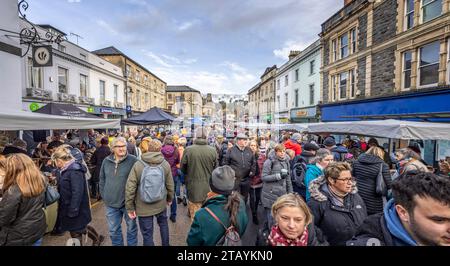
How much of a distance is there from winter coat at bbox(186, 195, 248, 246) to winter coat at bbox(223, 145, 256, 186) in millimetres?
2422

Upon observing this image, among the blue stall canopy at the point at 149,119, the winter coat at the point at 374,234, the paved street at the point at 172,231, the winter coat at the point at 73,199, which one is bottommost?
the paved street at the point at 172,231

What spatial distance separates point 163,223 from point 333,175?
2456 mm

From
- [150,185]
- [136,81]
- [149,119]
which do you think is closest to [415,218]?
[150,185]

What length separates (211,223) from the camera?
5.30 ft

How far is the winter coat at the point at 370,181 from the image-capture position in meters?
2.87

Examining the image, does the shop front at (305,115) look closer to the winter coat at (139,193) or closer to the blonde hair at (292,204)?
the winter coat at (139,193)

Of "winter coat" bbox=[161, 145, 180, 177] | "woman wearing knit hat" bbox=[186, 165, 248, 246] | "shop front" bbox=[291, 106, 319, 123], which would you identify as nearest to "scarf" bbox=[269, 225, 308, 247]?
"woman wearing knit hat" bbox=[186, 165, 248, 246]

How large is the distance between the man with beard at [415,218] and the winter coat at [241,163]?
9.51 ft

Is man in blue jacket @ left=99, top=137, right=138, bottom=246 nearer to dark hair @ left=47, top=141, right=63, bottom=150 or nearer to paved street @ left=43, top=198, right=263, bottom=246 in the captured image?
paved street @ left=43, top=198, right=263, bottom=246

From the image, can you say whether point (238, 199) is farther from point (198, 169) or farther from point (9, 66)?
point (9, 66)

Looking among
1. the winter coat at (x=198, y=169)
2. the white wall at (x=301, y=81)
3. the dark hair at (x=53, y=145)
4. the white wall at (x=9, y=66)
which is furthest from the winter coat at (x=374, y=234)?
the white wall at (x=301, y=81)
